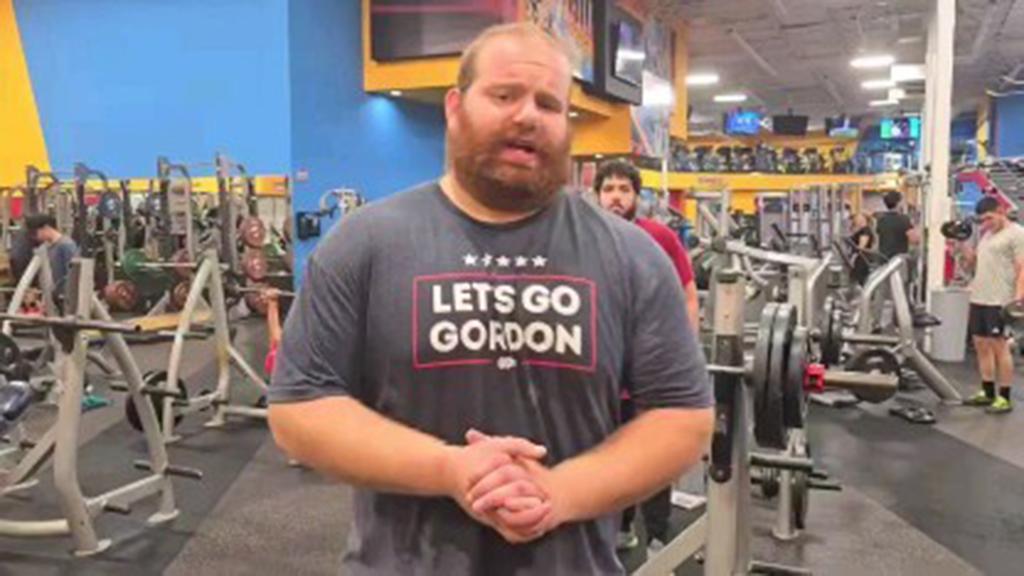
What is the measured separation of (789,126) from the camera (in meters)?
21.1

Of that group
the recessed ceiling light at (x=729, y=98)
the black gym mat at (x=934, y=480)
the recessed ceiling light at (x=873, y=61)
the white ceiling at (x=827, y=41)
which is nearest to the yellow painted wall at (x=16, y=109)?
the white ceiling at (x=827, y=41)

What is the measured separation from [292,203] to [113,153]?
8.39 ft

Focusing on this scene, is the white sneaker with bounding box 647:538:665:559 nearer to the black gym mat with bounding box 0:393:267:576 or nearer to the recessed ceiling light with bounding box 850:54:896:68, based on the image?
the black gym mat with bounding box 0:393:267:576

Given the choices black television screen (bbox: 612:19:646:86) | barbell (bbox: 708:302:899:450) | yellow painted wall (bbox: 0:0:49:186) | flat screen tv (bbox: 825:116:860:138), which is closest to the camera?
barbell (bbox: 708:302:899:450)

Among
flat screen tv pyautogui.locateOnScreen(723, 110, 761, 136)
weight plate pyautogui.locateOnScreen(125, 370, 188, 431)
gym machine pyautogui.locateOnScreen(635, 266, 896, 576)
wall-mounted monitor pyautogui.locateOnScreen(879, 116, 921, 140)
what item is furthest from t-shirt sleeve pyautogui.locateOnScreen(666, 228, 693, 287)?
wall-mounted monitor pyautogui.locateOnScreen(879, 116, 921, 140)

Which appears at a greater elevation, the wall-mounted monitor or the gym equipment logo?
the wall-mounted monitor

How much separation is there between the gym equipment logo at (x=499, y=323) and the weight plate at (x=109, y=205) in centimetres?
901

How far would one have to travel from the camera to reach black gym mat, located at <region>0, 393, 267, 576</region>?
11.2 ft

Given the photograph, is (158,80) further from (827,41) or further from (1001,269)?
(827,41)

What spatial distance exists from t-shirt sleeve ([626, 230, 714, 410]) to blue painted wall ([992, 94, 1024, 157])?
18.5 metres

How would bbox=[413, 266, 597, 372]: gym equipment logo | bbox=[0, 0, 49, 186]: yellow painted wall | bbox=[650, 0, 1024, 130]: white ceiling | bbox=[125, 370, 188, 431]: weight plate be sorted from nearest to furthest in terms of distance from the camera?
bbox=[413, 266, 597, 372]: gym equipment logo, bbox=[125, 370, 188, 431]: weight plate, bbox=[0, 0, 49, 186]: yellow painted wall, bbox=[650, 0, 1024, 130]: white ceiling

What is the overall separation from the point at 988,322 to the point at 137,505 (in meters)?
5.70

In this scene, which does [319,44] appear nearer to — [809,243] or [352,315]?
[809,243]

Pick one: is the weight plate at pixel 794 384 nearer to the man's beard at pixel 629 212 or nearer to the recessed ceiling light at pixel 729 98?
the man's beard at pixel 629 212
